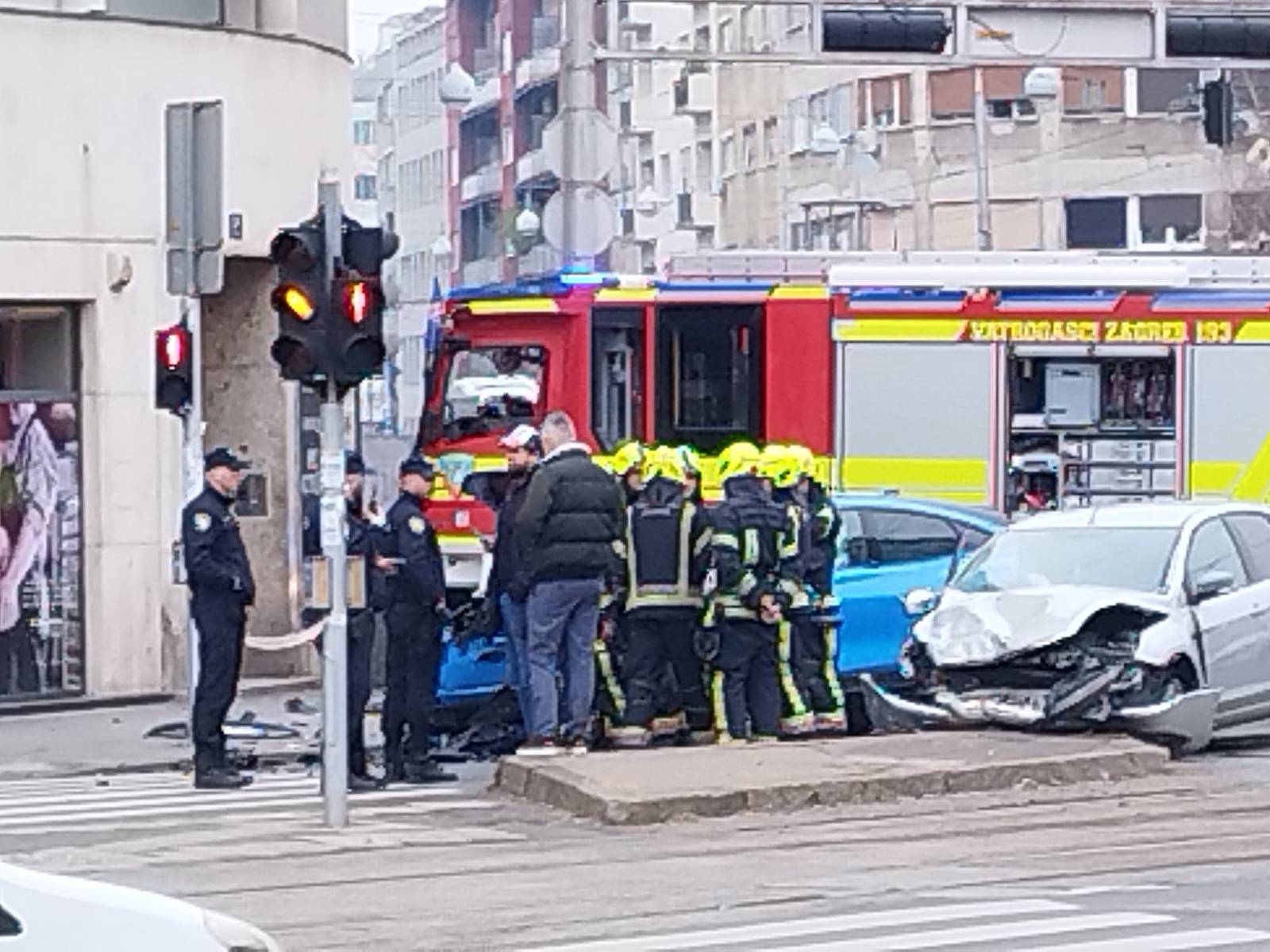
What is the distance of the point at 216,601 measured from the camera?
642 inches

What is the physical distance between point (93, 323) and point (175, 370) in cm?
284

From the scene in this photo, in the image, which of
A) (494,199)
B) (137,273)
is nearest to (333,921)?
(137,273)

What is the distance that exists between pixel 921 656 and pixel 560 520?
2.30m

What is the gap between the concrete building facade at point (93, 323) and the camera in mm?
21359

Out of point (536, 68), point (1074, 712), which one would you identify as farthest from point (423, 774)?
point (536, 68)

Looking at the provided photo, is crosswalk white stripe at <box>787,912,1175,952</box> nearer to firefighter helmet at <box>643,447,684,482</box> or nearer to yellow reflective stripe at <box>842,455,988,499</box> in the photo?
firefighter helmet at <box>643,447,684,482</box>

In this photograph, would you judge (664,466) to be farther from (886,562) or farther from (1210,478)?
(1210,478)

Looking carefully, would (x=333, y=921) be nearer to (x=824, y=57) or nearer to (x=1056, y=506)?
(x=1056, y=506)

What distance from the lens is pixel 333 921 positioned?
36.8 feet

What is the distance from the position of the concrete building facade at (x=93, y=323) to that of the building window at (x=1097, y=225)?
136ft

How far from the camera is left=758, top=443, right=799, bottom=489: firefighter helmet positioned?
16.7 meters

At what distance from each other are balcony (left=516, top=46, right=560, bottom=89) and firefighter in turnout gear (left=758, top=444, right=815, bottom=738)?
226 feet

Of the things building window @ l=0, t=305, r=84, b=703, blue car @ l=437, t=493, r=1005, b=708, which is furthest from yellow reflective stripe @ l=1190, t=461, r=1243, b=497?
building window @ l=0, t=305, r=84, b=703

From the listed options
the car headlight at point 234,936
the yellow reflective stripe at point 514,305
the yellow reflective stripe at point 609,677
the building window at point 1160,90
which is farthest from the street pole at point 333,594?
the building window at point 1160,90
